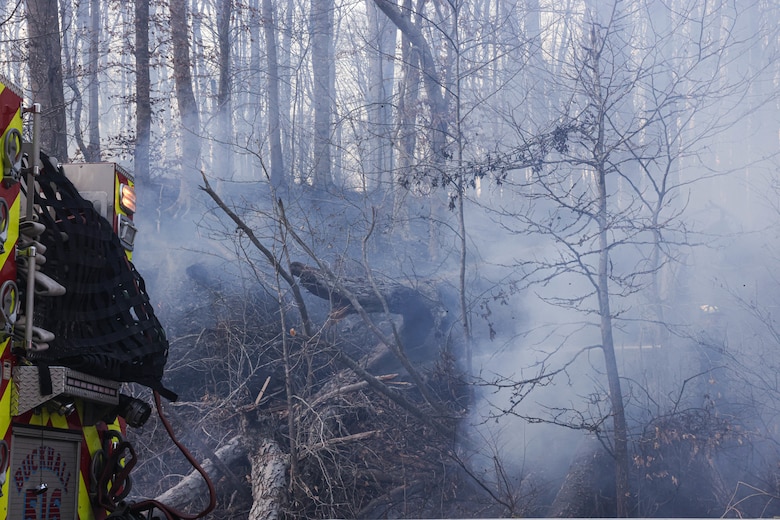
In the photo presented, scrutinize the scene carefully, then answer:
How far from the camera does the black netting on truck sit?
243cm

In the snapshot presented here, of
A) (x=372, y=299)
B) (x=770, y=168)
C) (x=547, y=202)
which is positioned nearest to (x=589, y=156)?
(x=547, y=202)

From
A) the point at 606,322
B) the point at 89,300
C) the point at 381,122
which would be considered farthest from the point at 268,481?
the point at 381,122

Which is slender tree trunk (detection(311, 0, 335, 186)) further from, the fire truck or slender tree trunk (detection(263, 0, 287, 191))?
the fire truck

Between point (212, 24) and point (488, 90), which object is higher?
point (212, 24)

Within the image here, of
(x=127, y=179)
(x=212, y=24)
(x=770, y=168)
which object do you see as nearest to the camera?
(x=127, y=179)

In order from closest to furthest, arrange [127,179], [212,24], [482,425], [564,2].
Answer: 1. [127,179]
2. [482,425]
3. [564,2]
4. [212,24]

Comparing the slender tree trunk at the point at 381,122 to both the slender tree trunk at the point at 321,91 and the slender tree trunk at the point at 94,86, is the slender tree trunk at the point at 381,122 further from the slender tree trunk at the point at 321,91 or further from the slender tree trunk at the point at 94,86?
the slender tree trunk at the point at 94,86

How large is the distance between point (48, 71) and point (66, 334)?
682cm

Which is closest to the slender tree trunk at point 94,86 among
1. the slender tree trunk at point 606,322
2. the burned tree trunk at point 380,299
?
the burned tree trunk at point 380,299

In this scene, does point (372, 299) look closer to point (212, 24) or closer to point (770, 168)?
point (770, 168)

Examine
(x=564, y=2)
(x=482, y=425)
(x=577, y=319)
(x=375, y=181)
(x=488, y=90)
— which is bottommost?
(x=482, y=425)

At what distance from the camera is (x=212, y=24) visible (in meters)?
12.6

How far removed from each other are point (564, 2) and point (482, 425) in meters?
6.26

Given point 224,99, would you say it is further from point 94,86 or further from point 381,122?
point 94,86
